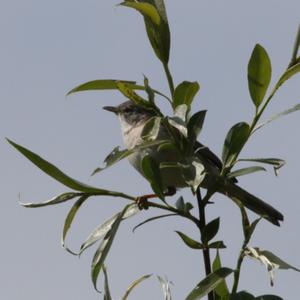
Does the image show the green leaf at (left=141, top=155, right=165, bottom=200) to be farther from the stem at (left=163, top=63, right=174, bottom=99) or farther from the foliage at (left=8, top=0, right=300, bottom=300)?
the stem at (left=163, top=63, right=174, bottom=99)

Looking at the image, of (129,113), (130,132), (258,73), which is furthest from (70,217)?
(129,113)

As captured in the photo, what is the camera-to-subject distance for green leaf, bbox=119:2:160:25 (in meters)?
2.82

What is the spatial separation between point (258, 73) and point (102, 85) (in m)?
0.69

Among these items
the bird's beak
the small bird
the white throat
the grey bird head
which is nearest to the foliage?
the small bird

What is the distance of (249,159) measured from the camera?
9.49 ft

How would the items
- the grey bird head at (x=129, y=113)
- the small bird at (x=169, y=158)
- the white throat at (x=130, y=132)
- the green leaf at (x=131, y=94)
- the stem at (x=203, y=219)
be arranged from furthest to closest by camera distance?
the grey bird head at (x=129, y=113), the white throat at (x=130, y=132), the small bird at (x=169, y=158), the green leaf at (x=131, y=94), the stem at (x=203, y=219)

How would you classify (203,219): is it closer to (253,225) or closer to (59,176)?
(253,225)

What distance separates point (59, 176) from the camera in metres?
2.81

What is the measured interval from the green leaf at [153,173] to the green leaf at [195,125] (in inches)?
6.9

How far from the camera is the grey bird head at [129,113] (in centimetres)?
699

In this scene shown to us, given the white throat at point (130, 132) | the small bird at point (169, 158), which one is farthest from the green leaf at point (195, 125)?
the white throat at point (130, 132)

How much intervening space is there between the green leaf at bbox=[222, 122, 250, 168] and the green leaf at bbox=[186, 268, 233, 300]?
487 millimetres

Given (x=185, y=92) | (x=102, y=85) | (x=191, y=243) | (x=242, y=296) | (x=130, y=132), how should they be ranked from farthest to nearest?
(x=130, y=132), (x=102, y=85), (x=185, y=92), (x=191, y=243), (x=242, y=296)

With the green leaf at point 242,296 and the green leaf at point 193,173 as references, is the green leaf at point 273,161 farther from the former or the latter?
the green leaf at point 242,296
